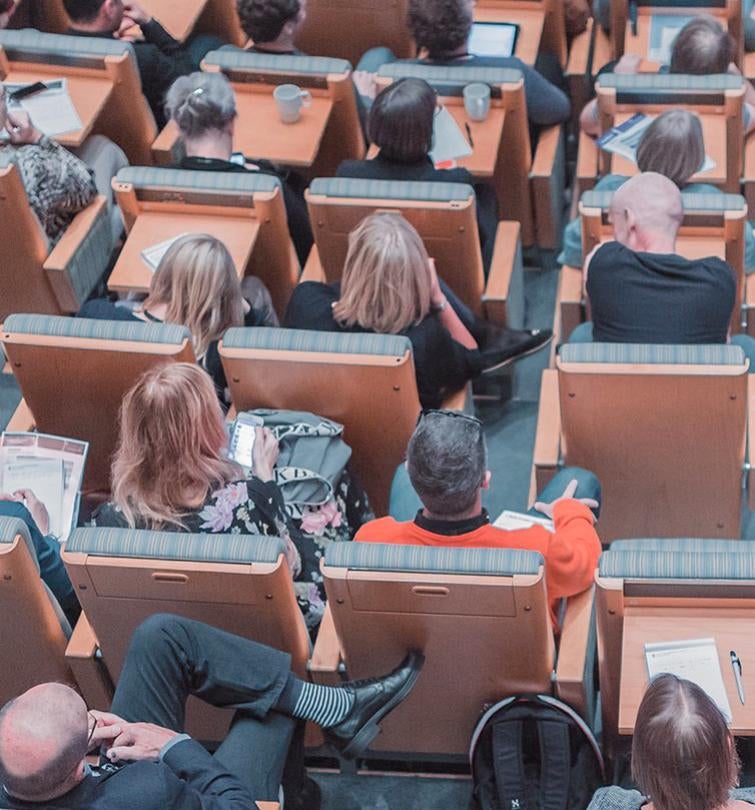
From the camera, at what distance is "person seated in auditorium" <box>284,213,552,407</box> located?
3502mm

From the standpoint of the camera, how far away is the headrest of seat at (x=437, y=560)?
262cm

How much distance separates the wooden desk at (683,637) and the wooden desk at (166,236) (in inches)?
61.4

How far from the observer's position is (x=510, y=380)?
13.7 ft

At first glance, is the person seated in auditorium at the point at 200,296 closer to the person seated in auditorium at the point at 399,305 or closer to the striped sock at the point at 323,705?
the person seated in auditorium at the point at 399,305

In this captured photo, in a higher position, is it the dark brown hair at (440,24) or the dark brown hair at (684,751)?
the dark brown hair at (440,24)

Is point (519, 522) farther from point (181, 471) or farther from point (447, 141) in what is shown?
point (447, 141)

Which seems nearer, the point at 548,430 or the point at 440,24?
the point at 548,430

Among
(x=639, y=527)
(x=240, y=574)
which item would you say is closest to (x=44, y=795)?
(x=240, y=574)

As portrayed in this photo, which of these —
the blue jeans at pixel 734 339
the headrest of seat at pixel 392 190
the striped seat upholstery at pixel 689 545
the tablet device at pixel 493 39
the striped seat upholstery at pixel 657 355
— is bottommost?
the blue jeans at pixel 734 339

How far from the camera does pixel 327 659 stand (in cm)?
294

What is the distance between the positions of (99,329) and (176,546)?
30.0 inches

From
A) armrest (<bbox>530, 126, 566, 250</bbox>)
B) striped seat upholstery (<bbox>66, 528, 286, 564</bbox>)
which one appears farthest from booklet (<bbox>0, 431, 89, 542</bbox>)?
armrest (<bbox>530, 126, 566, 250</bbox>)

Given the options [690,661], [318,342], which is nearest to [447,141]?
[318,342]

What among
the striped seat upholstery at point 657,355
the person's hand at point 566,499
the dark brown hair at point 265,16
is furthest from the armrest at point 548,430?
the dark brown hair at point 265,16
